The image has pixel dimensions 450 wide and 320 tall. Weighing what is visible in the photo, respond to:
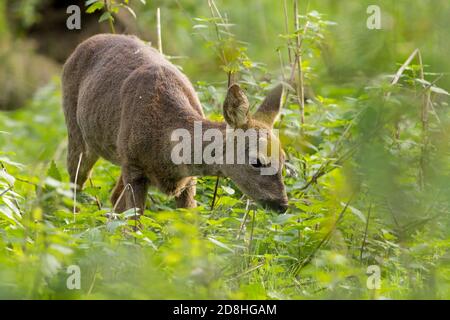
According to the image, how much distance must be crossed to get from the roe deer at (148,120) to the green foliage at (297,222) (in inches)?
10.1

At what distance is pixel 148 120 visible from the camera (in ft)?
21.2

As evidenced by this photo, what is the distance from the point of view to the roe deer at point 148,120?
19.9 ft

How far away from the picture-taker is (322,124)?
6957mm

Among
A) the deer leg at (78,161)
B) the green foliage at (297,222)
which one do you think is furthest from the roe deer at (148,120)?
the green foliage at (297,222)

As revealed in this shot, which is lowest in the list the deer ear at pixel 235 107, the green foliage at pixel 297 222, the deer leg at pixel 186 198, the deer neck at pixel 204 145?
the green foliage at pixel 297 222

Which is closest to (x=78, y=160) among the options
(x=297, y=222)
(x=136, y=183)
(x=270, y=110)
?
(x=136, y=183)

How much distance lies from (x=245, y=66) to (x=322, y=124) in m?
0.82

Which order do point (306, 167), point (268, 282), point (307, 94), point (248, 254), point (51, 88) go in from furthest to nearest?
1. point (51, 88)
2. point (307, 94)
3. point (306, 167)
4. point (248, 254)
5. point (268, 282)

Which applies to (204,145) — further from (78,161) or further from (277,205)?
(78,161)

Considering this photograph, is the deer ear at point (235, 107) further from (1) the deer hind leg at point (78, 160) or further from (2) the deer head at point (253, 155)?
(1) the deer hind leg at point (78, 160)

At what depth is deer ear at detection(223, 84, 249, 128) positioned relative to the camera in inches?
232

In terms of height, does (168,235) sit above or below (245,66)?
below
